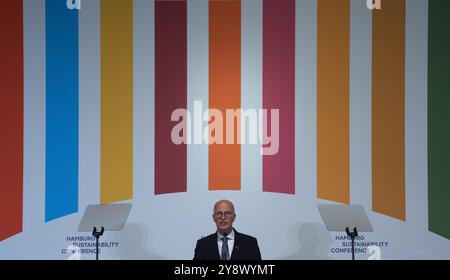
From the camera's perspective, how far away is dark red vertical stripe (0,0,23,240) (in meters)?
4.64

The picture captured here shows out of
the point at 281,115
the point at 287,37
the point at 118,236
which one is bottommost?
the point at 118,236

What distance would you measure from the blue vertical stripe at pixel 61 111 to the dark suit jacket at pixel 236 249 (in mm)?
1353

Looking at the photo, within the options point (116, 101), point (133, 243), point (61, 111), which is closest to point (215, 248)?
point (133, 243)

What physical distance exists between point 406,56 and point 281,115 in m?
1.26

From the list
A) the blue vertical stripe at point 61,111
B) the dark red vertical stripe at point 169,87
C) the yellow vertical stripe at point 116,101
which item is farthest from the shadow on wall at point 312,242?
the blue vertical stripe at point 61,111

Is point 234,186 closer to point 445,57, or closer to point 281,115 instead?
point 281,115

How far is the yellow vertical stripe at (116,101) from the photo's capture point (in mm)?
4594

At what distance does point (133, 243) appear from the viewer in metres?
4.59

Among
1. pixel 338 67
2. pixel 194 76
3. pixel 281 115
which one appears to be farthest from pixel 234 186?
pixel 338 67

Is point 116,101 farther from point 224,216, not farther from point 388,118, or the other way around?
point 388,118

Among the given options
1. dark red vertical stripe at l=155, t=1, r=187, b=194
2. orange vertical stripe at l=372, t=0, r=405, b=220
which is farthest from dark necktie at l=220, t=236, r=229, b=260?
orange vertical stripe at l=372, t=0, r=405, b=220

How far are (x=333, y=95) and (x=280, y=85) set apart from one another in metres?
0.49

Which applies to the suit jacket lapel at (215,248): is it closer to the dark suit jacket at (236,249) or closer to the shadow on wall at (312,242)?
the dark suit jacket at (236,249)

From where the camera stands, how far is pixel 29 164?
15.2 feet
